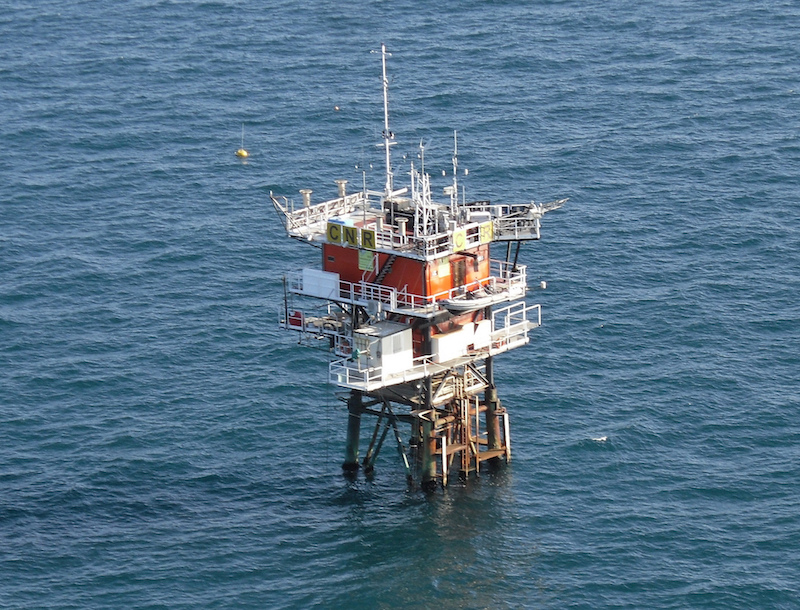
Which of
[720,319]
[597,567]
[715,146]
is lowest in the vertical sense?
[597,567]

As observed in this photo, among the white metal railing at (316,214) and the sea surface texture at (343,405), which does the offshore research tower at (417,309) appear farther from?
the sea surface texture at (343,405)

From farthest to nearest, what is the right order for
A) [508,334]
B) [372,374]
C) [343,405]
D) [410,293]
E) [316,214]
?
[343,405] < [508,334] < [316,214] < [372,374] < [410,293]

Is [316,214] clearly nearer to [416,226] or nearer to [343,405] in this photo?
[416,226]

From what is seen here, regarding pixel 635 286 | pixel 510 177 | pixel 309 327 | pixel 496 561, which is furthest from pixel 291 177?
pixel 496 561

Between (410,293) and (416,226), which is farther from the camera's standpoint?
(410,293)

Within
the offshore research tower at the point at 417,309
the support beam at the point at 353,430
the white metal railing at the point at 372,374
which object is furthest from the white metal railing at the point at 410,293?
the support beam at the point at 353,430

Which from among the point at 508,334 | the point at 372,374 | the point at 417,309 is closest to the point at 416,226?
the point at 417,309

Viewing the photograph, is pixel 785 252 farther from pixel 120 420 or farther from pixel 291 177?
pixel 120 420
